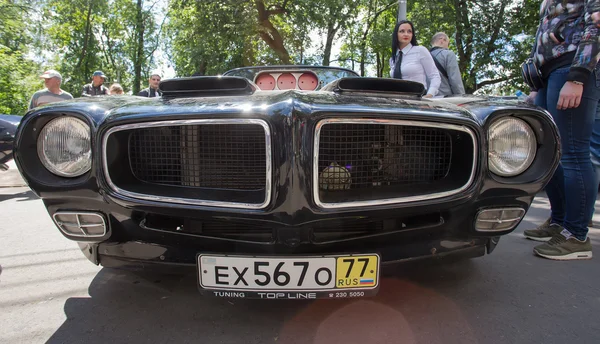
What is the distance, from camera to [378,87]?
190 cm

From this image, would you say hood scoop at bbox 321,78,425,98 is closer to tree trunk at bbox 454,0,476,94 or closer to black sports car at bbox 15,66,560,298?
black sports car at bbox 15,66,560,298

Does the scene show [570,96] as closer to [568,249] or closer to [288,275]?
[568,249]

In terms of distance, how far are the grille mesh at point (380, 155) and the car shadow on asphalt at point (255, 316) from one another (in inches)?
16.0

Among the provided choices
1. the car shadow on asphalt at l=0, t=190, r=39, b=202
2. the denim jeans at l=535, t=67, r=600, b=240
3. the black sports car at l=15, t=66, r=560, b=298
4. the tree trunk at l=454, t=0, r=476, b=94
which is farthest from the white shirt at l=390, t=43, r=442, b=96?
the tree trunk at l=454, t=0, r=476, b=94

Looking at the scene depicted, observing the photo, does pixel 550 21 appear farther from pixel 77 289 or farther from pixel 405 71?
pixel 77 289

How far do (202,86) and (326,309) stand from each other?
1.28 meters

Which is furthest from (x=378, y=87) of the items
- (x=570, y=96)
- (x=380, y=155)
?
(x=570, y=96)

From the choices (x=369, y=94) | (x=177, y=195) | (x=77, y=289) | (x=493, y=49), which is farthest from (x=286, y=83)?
(x=493, y=49)

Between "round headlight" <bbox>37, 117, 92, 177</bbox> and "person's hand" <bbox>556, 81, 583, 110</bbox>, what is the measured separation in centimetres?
254

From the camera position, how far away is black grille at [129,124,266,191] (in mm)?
1573

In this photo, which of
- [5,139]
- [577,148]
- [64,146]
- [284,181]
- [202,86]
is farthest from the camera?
[5,139]

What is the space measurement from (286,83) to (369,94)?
134 cm

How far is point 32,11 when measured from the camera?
792 inches

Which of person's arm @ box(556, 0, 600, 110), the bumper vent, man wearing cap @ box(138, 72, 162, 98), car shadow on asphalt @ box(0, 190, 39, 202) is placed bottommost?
car shadow on asphalt @ box(0, 190, 39, 202)
